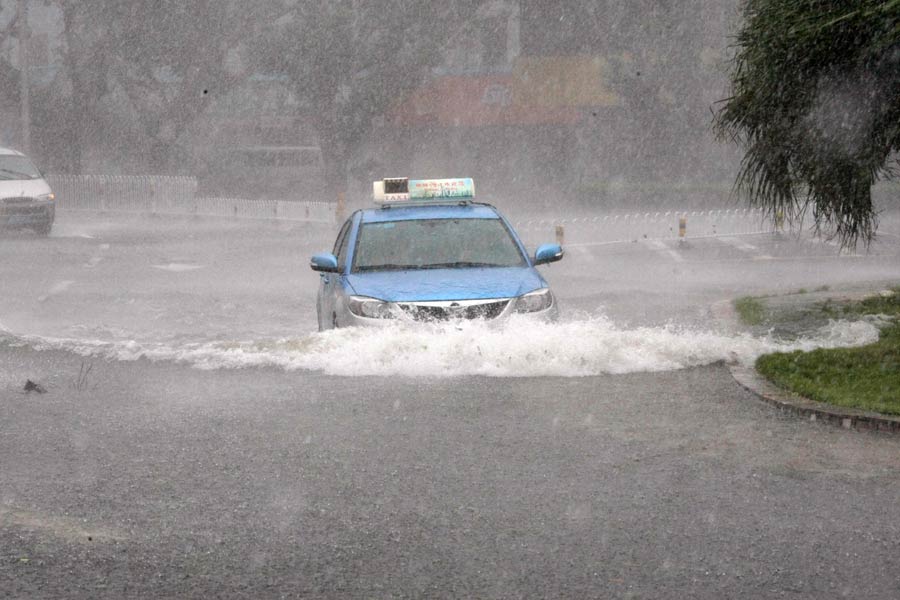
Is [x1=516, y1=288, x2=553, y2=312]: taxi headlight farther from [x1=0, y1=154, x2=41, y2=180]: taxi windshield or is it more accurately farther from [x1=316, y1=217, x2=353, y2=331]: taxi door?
[x1=0, y1=154, x2=41, y2=180]: taxi windshield

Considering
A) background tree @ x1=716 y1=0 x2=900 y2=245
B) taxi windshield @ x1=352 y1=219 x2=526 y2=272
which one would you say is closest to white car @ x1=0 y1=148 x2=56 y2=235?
taxi windshield @ x1=352 y1=219 x2=526 y2=272

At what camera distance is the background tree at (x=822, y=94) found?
1089 centimetres

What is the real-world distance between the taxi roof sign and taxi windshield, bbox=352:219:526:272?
0.71m

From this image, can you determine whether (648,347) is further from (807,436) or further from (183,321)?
(183,321)

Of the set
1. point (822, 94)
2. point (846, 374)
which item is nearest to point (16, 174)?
point (822, 94)

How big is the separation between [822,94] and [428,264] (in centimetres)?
372

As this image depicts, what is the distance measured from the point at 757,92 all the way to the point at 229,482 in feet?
22.3

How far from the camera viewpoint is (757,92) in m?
12.0

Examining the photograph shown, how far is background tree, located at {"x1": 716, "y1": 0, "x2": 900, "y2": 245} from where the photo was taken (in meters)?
10.9

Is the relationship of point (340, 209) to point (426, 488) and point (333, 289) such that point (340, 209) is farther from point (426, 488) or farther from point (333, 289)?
point (426, 488)

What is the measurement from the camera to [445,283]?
11.1 meters

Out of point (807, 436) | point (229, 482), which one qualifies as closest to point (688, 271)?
point (807, 436)

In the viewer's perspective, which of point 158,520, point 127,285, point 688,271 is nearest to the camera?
point 158,520

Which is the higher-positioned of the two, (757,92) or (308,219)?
(757,92)
